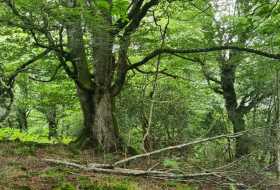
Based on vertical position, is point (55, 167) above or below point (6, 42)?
below

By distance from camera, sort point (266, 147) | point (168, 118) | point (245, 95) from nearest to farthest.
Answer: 1. point (266, 147)
2. point (168, 118)
3. point (245, 95)

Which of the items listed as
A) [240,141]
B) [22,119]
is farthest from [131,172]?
[22,119]

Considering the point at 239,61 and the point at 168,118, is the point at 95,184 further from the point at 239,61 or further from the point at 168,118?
the point at 239,61

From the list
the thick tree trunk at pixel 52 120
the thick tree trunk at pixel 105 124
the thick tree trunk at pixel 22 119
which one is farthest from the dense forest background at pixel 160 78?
the thick tree trunk at pixel 22 119

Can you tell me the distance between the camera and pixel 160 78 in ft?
45.8

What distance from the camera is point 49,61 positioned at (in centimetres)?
1298

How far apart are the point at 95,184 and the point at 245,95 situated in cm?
956

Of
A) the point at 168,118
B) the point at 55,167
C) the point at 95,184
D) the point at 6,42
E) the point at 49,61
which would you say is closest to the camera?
the point at 95,184

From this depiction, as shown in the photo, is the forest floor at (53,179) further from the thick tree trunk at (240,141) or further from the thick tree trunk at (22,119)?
the thick tree trunk at (22,119)

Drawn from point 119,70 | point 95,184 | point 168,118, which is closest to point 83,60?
point 119,70

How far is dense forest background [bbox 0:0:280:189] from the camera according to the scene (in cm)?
826

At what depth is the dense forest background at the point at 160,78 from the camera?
8264 millimetres

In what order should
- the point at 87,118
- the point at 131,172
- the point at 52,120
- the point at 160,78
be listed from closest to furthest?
the point at 131,172 < the point at 87,118 < the point at 160,78 < the point at 52,120

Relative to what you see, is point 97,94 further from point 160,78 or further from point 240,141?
point 240,141
